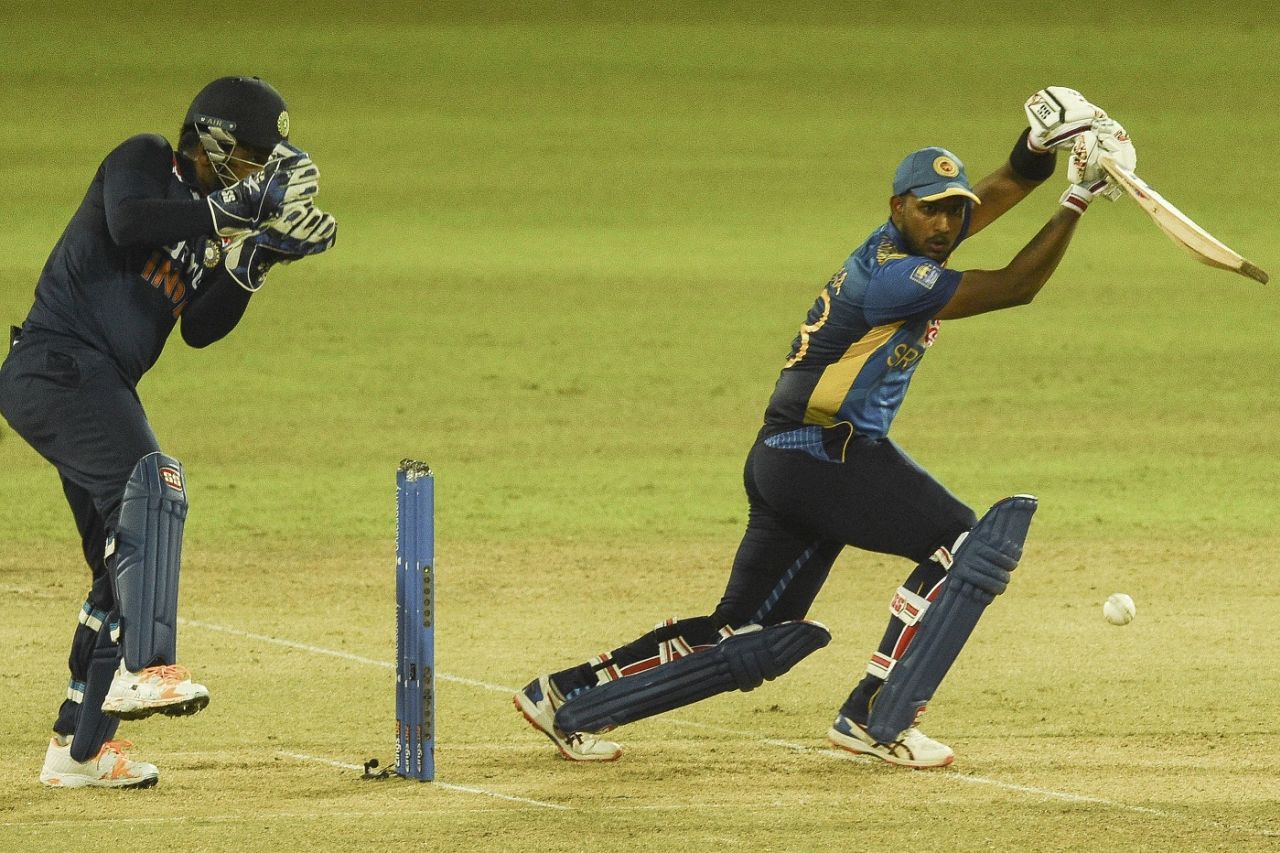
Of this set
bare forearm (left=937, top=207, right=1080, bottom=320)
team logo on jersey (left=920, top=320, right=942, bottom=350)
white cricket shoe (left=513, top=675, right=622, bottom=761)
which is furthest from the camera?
white cricket shoe (left=513, top=675, right=622, bottom=761)

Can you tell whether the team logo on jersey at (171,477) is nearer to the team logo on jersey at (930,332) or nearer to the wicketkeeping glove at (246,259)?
the wicketkeeping glove at (246,259)

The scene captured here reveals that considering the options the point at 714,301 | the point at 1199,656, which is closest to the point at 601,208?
the point at 714,301

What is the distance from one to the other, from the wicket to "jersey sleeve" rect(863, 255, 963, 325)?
4.87 feet

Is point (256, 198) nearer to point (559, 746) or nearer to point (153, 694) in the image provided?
point (153, 694)

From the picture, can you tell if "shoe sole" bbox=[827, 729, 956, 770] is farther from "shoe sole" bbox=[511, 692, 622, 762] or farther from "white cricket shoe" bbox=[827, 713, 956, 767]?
"shoe sole" bbox=[511, 692, 622, 762]

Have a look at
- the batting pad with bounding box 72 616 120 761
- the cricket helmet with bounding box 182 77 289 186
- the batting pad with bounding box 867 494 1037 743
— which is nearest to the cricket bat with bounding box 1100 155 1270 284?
the batting pad with bounding box 867 494 1037 743

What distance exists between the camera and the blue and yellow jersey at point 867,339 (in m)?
6.05

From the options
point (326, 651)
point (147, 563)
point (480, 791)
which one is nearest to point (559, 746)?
point (480, 791)

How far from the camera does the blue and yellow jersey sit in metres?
6.05

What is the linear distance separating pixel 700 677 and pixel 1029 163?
209 cm

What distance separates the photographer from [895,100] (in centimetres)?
2586

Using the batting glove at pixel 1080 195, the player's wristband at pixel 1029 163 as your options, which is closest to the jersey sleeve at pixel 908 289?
the batting glove at pixel 1080 195

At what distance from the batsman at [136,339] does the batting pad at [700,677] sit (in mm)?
1411

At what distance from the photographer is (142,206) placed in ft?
18.5
